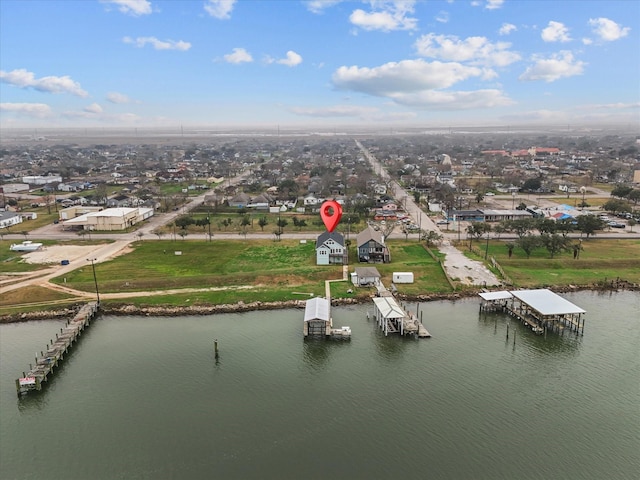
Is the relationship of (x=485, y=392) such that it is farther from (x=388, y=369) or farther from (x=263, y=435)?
(x=263, y=435)

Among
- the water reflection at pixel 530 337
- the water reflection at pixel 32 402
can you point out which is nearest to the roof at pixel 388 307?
the water reflection at pixel 530 337

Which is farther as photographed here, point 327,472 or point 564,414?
point 564,414

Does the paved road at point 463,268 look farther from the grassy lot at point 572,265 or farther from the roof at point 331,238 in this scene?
the roof at point 331,238

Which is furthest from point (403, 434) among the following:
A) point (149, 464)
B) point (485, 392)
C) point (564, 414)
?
point (149, 464)

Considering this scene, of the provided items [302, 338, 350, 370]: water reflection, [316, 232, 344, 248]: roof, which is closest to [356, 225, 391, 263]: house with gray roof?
[316, 232, 344, 248]: roof

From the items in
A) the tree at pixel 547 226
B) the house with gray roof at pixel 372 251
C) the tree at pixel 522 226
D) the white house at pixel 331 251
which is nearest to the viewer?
the white house at pixel 331 251

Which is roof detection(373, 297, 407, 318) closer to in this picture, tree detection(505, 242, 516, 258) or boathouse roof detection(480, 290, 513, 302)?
boathouse roof detection(480, 290, 513, 302)

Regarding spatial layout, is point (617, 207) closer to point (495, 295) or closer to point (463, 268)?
point (463, 268)

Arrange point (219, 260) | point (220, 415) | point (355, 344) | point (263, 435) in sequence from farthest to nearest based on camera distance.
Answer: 1. point (219, 260)
2. point (355, 344)
3. point (220, 415)
4. point (263, 435)
